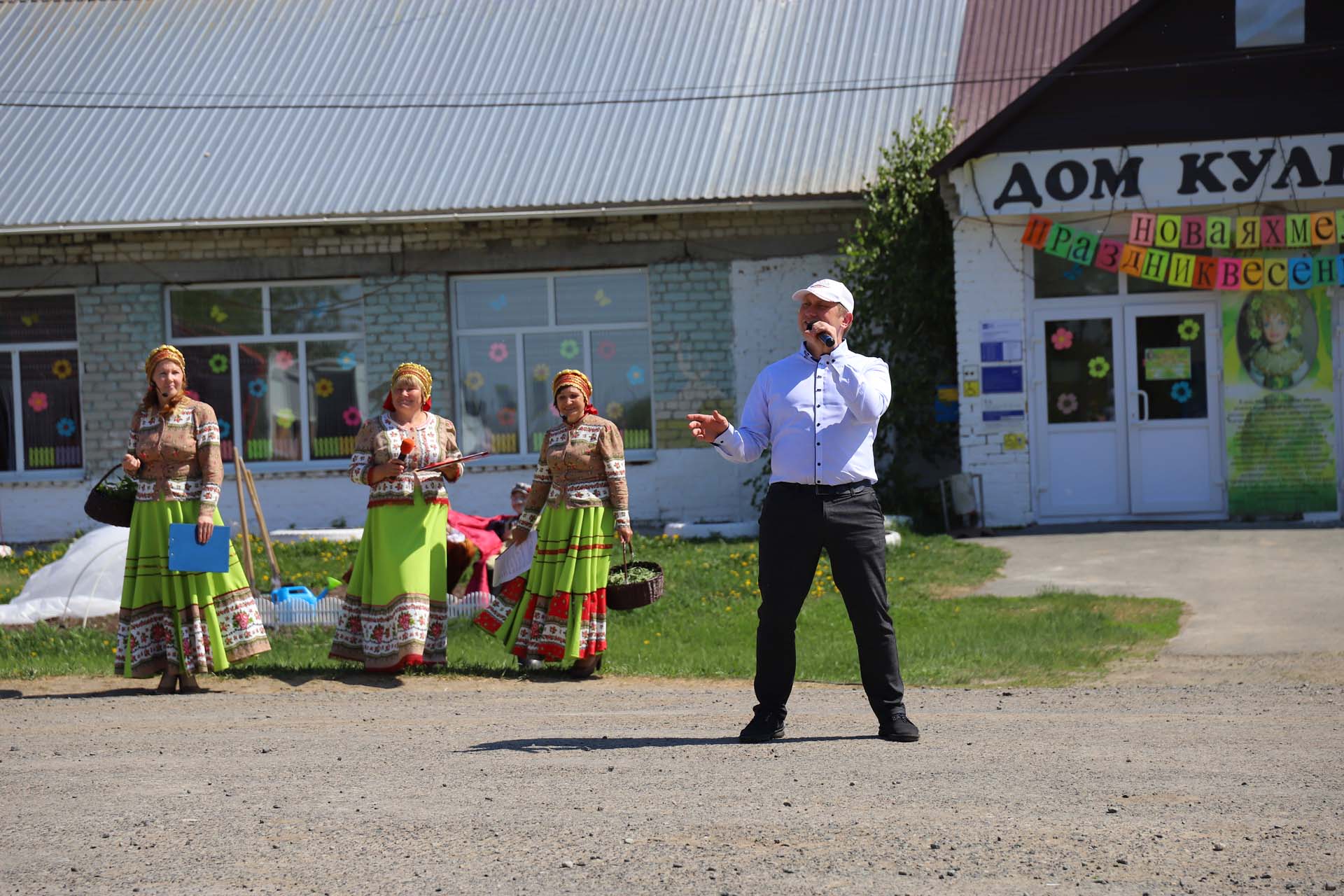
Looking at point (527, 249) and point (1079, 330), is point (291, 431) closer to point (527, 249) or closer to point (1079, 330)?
point (527, 249)

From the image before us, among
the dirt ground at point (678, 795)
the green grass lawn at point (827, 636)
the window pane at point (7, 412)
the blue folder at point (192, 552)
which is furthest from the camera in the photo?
the window pane at point (7, 412)

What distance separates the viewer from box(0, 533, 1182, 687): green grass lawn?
8.79 meters

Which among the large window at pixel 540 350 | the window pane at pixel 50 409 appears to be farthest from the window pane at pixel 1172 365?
the window pane at pixel 50 409

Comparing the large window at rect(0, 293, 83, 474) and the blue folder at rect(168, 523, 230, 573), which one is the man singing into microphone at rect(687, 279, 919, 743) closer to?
the blue folder at rect(168, 523, 230, 573)

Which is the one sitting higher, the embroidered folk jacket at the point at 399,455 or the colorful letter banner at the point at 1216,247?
the colorful letter banner at the point at 1216,247

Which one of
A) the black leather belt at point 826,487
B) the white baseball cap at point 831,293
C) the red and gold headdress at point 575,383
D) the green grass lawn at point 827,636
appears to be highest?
the white baseball cap at point 831,293

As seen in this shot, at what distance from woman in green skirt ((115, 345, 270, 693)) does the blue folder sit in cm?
12

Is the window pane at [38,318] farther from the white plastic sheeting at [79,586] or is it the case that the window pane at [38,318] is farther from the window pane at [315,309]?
the white plastic sheeting at [79,586]

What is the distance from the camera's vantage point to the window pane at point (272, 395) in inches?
663

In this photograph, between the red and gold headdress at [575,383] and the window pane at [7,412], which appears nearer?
the red and gold headdress at [575,383]

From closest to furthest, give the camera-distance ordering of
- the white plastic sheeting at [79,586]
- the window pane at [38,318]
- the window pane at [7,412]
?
the white plastic sheeting at [79,586] < the window pane at [38,318] < the window pane at [7,412]

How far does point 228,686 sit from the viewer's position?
8461 mm

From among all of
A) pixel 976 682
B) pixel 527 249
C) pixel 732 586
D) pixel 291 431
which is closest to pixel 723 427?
pixel 976 682

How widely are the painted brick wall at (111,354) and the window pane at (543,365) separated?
413cm
